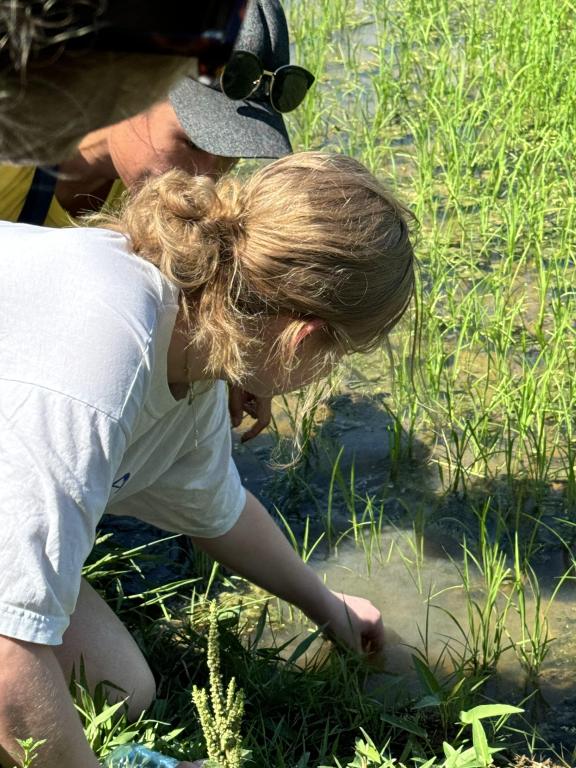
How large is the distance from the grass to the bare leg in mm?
57

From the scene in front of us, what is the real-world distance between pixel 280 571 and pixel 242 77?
0.96 m

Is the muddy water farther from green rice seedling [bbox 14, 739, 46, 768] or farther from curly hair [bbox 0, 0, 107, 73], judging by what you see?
curly hair [bbox 0, 0, 107, 73]

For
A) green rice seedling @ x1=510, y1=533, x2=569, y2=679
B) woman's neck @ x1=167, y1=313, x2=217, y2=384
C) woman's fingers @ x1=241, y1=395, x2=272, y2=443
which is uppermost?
woman's neck @ x1=167, y1=313, x2=217, y2=384

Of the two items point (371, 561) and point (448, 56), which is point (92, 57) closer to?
point (371, 561)

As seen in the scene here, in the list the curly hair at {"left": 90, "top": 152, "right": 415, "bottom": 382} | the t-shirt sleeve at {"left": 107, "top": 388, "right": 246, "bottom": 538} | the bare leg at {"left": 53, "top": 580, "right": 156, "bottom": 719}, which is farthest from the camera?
the t-shirt sleeve at {"left": 107, "top": 388, "right": 246, "bottom": 538}

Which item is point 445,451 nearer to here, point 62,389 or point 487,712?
point 487,712

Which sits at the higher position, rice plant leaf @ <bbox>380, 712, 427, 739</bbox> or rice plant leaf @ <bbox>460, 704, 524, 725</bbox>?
rice plant leaf @ <bbox>460, 704, 524, 725</bbox>

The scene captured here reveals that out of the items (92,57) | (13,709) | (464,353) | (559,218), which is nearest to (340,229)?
(13,709)

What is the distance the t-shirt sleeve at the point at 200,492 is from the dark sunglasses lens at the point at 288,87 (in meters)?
0.60

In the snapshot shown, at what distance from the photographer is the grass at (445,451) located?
6.97ft

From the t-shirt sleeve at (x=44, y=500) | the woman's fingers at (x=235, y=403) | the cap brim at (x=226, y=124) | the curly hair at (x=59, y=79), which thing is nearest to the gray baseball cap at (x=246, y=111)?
the cap brim at (x=226, y=124)

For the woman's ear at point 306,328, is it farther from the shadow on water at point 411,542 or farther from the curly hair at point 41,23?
the curly hair at point 41,23

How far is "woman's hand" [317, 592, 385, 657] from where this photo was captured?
231cm

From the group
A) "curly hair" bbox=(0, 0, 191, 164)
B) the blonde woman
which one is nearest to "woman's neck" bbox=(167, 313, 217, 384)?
the blonde woman
